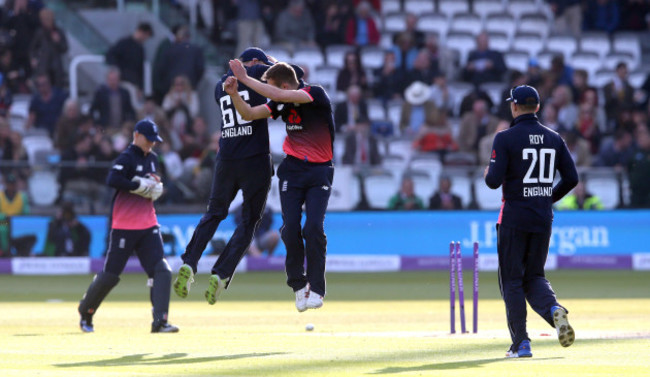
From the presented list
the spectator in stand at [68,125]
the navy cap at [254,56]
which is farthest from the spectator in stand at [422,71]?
the navy cap at [254,56]

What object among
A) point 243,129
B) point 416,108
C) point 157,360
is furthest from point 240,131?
point 416,108

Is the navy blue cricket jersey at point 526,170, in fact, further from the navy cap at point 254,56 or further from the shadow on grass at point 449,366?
the navy cap at point 254,56

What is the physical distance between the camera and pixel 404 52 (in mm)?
28344

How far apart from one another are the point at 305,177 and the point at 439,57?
1753 centimetres

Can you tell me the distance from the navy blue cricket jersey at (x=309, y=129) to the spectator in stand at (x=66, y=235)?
12403 millimetres

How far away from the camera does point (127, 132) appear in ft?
80.1

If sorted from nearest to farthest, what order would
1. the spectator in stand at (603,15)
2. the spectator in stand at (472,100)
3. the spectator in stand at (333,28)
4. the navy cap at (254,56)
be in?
the navy cap at (254,56) → the spectator in stand at (472,100) → the spectator in stand at (333,28) → the spectator in stand at (603,15)

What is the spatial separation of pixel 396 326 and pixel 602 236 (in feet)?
33.2

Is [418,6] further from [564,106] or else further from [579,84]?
[564,106]

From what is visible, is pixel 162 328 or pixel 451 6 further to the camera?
pixel 451 6

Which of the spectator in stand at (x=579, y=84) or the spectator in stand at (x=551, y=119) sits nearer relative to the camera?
the spectator in stand at (x=551, y=119)

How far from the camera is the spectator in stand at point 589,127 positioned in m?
26.2

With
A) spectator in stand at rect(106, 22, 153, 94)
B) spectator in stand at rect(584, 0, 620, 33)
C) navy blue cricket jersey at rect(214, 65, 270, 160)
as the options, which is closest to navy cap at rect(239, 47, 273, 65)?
navy blue cricket jersey at rect(214, 65, 270, 160)

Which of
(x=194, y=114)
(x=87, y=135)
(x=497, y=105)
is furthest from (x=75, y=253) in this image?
(x=497, y=105)
